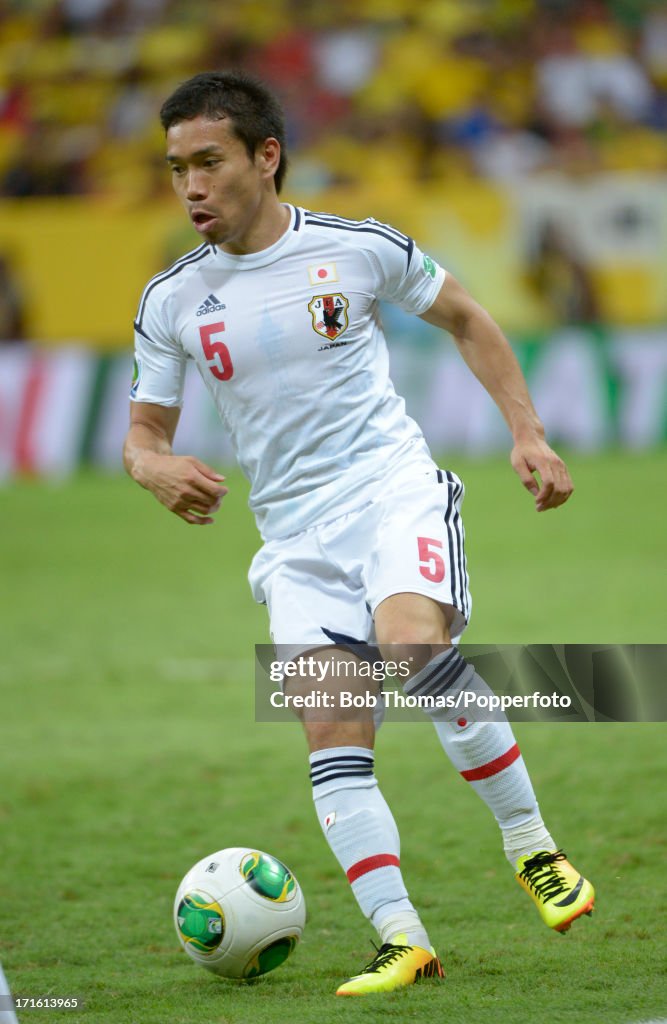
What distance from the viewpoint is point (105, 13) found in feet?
67.8

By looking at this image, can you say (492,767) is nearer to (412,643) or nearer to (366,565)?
(412,643)

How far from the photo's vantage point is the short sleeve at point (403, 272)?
3.80 metres

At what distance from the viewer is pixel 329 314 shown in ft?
12.2

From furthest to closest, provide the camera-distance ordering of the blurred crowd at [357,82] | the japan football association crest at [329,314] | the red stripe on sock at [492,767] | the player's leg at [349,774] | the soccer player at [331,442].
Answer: the blurred crowd at [357,82], the japan football association crest at [329,314], the red stripe on sock at [492,767], the soccer player at [331,442], the player's leg at [349,774]

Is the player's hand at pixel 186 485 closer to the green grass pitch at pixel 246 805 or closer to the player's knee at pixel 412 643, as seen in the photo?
the player's knee at pixel 412 643

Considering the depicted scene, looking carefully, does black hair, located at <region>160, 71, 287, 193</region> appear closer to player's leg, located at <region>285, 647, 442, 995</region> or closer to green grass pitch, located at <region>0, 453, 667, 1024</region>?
player's leg, located at <region>285, 647, 442, 995</region>

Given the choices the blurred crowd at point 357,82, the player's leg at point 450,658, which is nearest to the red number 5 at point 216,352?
the player's leg at point 450,658

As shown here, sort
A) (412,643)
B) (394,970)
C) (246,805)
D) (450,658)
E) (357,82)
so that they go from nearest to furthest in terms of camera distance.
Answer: (394,970) < (412,643) < (450,658) < (246,805) < (357,82)

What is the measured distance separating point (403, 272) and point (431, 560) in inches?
31.8

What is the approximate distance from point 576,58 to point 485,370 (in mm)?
16815

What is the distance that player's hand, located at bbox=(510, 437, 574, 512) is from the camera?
357 cm

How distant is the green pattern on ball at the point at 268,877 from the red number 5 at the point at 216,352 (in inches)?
49.5

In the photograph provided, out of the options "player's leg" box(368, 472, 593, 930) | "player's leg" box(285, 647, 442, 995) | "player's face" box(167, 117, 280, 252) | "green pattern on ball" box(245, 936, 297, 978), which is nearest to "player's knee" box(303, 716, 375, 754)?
"player's leg" box(285, 647, 442, 995)

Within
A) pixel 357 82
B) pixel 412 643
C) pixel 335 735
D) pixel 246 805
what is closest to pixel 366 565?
pixel 412 643
